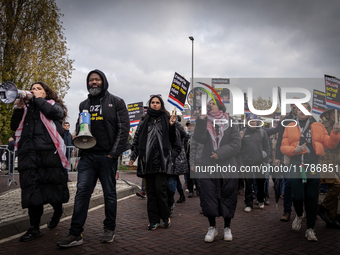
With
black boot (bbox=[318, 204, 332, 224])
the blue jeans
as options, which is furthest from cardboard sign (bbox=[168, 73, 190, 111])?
black boot (bbox=[318, 204, 332, 224])

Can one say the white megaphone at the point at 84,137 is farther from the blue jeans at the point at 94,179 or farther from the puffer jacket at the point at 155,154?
the puffer jacket at the point at 155,154

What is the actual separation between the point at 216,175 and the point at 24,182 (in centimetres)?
248

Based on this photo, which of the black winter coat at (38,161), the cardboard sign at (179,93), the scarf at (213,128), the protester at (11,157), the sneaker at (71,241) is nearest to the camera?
the sneaker at (71,241)

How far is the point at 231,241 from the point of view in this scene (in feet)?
15.3

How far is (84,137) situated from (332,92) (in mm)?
6081

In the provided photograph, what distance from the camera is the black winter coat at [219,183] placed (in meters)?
4.69

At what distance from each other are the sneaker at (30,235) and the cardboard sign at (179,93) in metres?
3.11

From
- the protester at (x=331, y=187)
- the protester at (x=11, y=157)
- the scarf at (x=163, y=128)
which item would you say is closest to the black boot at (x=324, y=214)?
the protester at (x=331, y=187)

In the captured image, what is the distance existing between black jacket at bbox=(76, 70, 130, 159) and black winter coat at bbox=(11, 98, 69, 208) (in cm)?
48

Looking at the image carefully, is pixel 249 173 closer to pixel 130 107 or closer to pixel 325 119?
pixel 325 119

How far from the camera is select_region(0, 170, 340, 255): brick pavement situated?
4133mm

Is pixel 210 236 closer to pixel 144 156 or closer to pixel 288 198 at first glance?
pixel 144 156

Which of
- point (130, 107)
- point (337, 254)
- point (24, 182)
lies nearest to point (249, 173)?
point (337, 254)

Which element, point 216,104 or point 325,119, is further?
point 325,119
